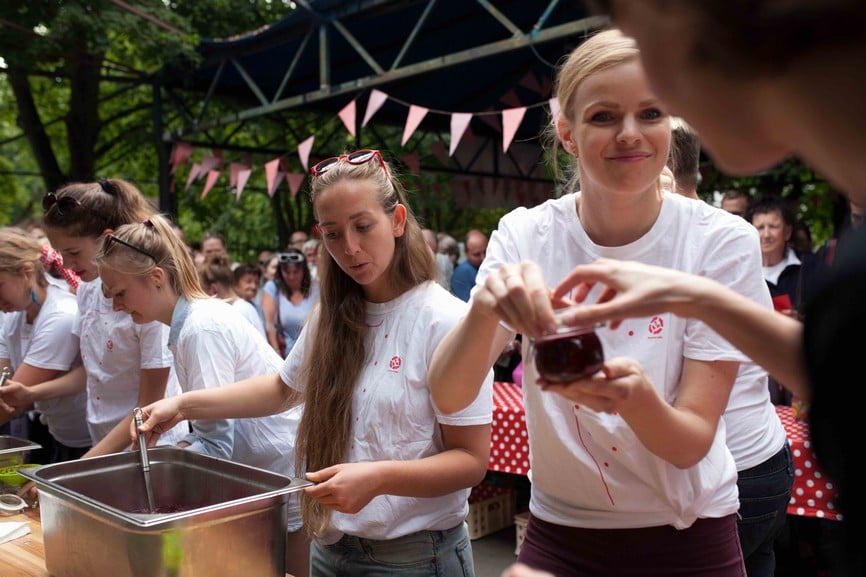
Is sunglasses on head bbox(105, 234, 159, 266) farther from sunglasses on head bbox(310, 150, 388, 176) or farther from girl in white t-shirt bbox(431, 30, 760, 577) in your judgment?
girl in white t-shirt bbox(431, 30, 760, 577)

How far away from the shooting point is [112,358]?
8.79 feet

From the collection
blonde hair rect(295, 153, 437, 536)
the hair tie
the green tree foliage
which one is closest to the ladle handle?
blonde hair rect(295, 153, 437, 536)

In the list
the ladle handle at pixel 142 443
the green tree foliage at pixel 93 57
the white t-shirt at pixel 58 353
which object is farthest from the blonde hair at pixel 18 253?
the green tree foliage at pixel 93 57

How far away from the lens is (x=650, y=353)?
132 centimetres

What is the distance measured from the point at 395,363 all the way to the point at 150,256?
3.53ft

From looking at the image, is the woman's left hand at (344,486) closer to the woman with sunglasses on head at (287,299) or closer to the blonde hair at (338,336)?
the blonde hair at (338,336)

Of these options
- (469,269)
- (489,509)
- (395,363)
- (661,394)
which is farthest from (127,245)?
(469,269)

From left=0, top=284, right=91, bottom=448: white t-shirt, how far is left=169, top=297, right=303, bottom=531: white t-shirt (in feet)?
3.35

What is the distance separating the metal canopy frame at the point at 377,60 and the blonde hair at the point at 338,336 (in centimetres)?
404

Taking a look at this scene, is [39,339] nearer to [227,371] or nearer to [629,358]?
[227,371]

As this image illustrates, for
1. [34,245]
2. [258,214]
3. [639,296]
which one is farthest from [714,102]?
[258,214]

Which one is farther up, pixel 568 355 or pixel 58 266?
pixel 58 266

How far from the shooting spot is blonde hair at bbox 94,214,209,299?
238 cm

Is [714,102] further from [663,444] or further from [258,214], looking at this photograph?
[258,214]
